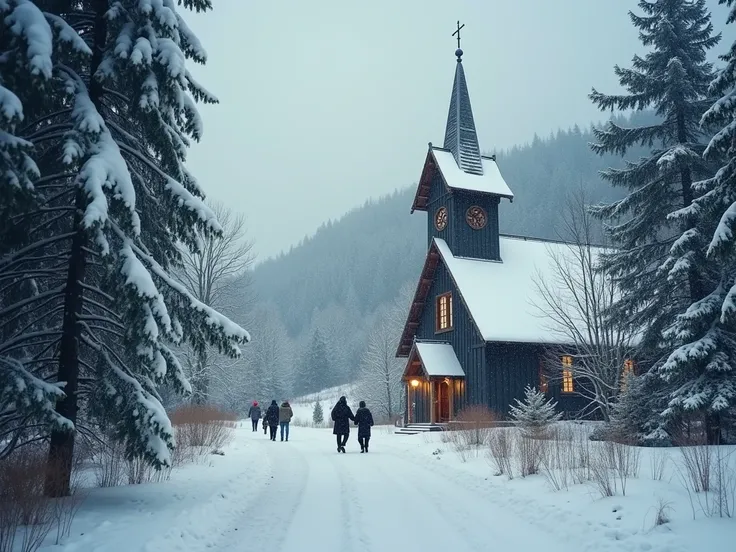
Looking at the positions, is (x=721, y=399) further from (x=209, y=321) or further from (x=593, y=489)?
(x=209, y=321)

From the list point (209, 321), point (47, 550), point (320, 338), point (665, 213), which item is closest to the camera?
point (47, 550)

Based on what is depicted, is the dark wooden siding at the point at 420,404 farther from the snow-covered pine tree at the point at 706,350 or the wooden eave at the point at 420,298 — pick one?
the snow-covered pine tree at the point at 706,350

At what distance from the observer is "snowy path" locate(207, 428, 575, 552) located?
6523 millimetres

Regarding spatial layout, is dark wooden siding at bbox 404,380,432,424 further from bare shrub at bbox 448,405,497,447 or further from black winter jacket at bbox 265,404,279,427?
bare shrub at bbox 448,405,497,447

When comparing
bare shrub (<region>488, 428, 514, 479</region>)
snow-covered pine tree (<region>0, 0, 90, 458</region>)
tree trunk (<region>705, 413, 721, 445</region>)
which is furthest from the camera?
tree trunk (<region>705, 413, 721, 445</region>)

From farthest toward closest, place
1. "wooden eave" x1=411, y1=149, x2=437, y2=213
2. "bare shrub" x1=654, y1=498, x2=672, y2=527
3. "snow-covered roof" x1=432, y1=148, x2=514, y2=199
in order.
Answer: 1. "wooden eave" x1=411, y1=149, x2=437, y2=213
2. "snow-covered roof" x1=432, y1=148, x2=514, y2=199
3. "bare shrub" x1=654, y1=498, x2=672, y2=527

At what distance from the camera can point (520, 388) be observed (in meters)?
23.5

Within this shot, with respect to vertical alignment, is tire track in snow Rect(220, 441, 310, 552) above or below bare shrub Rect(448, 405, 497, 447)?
below

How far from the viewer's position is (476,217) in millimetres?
28109

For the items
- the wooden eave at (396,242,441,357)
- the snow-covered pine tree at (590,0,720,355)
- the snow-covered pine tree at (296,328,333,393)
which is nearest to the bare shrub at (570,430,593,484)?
the snow-covered pine tree at (590,0,720,355)

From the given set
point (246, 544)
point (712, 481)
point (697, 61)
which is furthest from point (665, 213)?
point (246, 544)

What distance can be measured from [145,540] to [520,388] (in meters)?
19.9

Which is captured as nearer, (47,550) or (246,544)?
(47,550)

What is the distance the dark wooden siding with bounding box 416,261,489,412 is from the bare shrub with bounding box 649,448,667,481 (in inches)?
418
